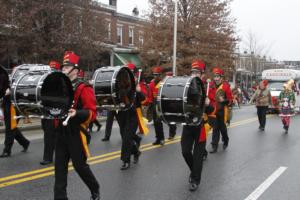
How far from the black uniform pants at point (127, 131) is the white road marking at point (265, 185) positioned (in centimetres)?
239

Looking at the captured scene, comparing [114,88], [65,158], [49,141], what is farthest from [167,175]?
[65,158]

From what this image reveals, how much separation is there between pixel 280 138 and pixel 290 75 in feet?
48.3

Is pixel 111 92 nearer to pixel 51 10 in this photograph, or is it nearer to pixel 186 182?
pixel 186 182

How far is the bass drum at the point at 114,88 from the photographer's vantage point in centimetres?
749

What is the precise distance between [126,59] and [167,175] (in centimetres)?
2374

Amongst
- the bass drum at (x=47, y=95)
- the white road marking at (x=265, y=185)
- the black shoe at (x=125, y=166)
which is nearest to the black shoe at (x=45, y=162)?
the black shoe at (x=125, y=166)

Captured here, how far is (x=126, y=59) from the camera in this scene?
30703 mm

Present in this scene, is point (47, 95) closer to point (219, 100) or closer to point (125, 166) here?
point (125, 166)

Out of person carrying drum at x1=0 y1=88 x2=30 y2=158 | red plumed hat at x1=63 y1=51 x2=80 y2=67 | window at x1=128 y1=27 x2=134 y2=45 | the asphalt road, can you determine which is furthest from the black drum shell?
window at x1=128 y1=27 x2=134 y2=45

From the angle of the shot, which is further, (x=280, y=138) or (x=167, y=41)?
(x=167, y=41)

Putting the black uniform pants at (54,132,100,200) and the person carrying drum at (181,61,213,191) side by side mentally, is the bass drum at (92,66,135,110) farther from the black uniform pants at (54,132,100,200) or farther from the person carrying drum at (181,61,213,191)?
the black uniform pants at (54,132,100,200)

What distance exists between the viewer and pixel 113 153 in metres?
9.46

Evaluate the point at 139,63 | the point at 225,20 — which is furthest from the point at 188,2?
the point at 139,63

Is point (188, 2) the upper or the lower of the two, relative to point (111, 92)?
upper
